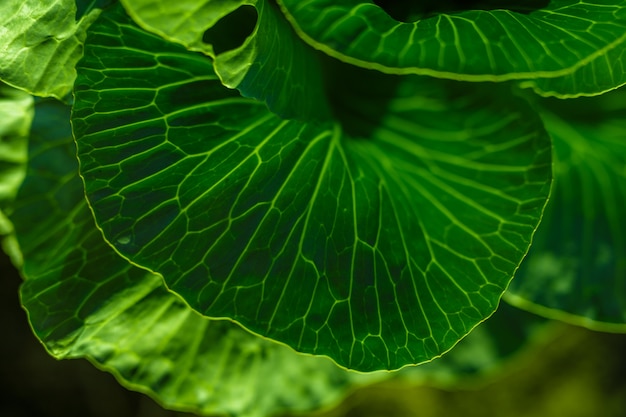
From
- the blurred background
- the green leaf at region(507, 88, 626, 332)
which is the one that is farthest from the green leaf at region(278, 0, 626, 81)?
the blurred background

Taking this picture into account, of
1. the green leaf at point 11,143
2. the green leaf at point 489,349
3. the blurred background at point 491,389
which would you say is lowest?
the blurred background at point 491,389

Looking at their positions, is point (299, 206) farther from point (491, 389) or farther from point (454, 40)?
point (491, 389)

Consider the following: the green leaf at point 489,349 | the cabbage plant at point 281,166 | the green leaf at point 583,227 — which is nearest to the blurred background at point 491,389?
the green leaf at point 489,349

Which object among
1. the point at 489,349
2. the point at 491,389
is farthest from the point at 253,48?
the point at 491,389

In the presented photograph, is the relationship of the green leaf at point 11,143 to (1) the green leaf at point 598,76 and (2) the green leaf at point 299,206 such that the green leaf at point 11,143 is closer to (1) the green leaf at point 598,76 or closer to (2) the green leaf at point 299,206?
(2) the green leaf at point 299,206

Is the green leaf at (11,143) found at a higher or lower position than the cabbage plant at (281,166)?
lower

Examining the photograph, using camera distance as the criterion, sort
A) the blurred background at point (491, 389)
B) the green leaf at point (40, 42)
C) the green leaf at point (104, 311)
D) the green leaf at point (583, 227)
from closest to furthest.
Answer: the green leaf at point (40, 42), the green leaf at point (104, 311), the green leaf at point (583, 227), the blurred background at point (491, 389)

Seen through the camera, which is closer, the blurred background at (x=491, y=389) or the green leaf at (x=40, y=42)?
the green leaf at (x=40, y=42)
